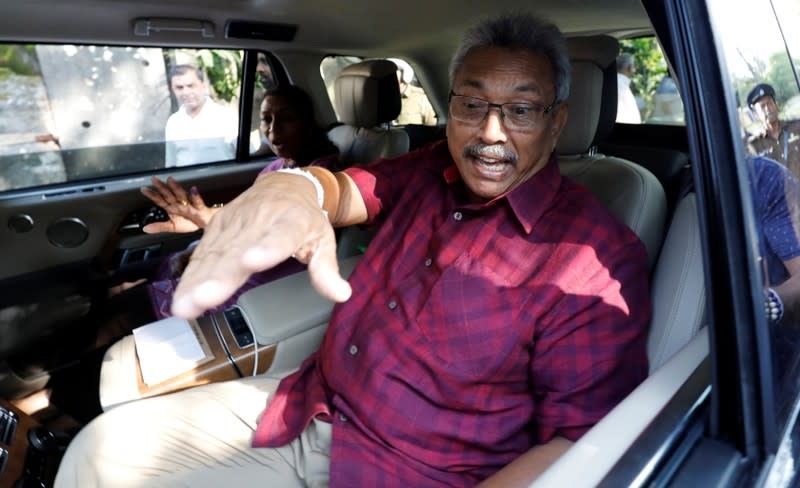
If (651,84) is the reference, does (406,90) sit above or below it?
above

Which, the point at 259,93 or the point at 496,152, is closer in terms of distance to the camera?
the point at 496,152

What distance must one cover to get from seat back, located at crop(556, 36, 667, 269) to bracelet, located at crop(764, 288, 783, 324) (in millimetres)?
631

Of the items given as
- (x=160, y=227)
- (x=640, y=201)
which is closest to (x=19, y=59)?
(x=160, y=227)

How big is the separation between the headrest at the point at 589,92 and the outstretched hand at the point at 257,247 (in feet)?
3.10

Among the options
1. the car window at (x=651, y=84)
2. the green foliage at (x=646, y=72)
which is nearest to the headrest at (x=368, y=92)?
the car window at (x=651, y=84)

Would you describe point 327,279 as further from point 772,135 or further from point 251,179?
point 251,179

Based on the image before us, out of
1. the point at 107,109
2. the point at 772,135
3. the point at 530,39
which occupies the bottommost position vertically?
the point at 107,109

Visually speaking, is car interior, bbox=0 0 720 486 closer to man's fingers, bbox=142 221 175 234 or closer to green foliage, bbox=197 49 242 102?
green foliage, bbox=197 49 242 102

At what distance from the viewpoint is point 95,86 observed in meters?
2.65

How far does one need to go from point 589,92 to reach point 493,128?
379mm

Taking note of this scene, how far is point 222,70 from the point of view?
9.98 ft

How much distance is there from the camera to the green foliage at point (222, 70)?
2.89 m

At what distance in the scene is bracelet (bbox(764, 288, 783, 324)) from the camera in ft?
2.75

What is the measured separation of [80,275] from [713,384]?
2.66 meters
